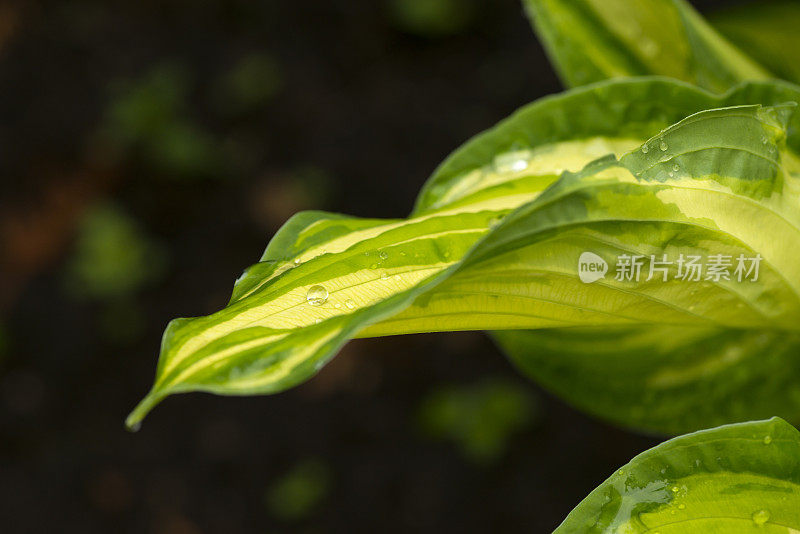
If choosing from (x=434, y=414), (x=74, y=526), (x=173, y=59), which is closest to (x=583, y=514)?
(x=434, y=414)

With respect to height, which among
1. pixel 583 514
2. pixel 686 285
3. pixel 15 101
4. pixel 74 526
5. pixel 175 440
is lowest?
pixel 74 526

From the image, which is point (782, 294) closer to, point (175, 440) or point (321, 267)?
point (321, 267)

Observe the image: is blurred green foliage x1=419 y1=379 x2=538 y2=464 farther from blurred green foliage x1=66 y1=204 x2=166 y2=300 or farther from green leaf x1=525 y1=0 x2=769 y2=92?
green leaf x1=525 y1=0 x2=769 y2=92

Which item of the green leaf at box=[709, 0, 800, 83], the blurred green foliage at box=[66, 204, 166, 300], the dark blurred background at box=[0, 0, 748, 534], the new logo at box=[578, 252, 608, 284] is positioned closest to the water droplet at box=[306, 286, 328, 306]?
the new logo at box=[578, 252, 608, 284]

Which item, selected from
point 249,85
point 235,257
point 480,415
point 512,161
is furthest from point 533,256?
point 249,85

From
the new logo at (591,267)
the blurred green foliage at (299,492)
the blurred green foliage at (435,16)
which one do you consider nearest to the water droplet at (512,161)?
the new logo at (591,267)

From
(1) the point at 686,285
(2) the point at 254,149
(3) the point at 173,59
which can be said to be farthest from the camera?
(3) the point at 173,59

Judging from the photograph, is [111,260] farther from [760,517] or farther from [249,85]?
[760,517]
